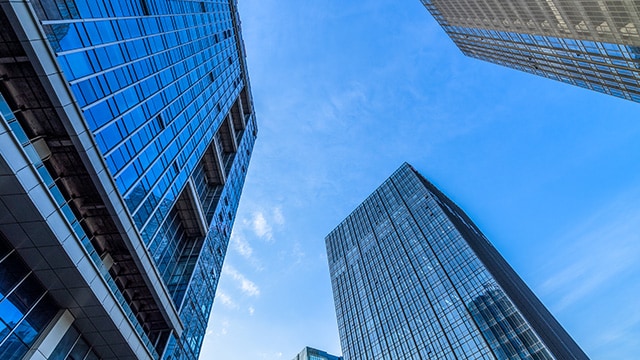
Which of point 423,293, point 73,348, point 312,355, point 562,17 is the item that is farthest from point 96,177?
point 312,355

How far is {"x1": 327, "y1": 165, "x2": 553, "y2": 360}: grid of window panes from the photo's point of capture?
69.1 metres

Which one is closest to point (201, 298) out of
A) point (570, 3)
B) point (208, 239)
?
point (208, 239)

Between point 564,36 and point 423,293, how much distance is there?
2444 inches

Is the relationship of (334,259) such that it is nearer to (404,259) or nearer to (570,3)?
(404,259)

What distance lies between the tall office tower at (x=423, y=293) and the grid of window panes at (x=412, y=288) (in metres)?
0.21

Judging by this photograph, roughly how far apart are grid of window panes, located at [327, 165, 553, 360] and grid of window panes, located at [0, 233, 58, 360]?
2725 inches

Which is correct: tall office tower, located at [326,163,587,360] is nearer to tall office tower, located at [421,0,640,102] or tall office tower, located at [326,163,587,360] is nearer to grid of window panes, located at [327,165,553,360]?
grid of window panes, located at [327,165,553,360]

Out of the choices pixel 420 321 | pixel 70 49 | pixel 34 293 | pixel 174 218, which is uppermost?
pixel 420 321

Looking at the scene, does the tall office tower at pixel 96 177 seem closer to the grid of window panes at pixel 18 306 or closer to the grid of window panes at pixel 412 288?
the grid of window panes at pixel 18 306

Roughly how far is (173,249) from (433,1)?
248 ft

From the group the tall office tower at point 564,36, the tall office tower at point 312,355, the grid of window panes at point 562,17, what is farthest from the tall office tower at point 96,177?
the tall office tower at point 312,355

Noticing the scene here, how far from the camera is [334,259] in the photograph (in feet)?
440

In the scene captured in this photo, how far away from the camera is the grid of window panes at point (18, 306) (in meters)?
15.5

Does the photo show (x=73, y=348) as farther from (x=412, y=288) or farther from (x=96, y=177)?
(x=412, y=288)
